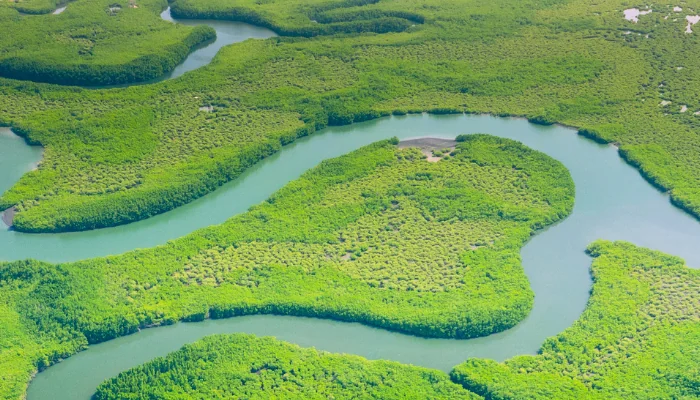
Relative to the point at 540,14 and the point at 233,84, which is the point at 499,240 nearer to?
the point at 233,84

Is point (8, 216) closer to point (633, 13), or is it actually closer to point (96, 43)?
point (96, 43)

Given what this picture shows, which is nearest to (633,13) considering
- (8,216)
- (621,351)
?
(621,351)

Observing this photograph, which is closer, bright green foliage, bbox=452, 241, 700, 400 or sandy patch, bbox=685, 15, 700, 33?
bright green foliage, bbox=452, 241, 700, 400

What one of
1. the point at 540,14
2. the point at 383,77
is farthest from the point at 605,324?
the point at 540,14

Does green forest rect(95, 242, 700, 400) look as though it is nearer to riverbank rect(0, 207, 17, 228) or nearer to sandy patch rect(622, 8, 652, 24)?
riverbank rect(0, 207, 17, 228)

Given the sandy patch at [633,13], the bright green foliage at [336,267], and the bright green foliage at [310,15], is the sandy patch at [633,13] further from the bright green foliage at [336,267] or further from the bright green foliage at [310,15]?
the bright green foliage at [336,267]

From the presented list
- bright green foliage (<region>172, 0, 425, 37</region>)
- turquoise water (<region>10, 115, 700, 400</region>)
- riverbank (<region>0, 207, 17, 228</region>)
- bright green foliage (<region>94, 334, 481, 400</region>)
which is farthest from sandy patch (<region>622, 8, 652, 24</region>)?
riverbank (<region>0, 207, 17, 228</region>)
